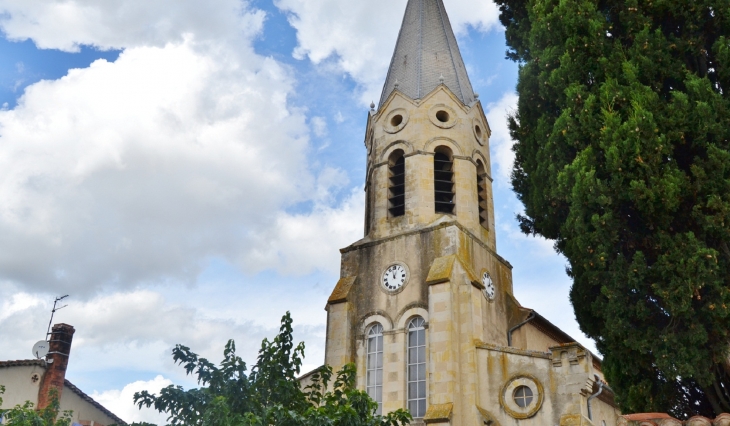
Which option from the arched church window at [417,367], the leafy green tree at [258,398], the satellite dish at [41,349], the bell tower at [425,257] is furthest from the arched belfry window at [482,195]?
the satellite dish at [41,349]

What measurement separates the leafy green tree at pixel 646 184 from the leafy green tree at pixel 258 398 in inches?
231

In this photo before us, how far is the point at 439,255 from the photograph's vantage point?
22516mm

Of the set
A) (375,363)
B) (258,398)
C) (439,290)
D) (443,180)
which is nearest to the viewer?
(258,398)

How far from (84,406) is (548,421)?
14728 mm

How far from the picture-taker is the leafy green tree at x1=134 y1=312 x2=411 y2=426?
1088cm

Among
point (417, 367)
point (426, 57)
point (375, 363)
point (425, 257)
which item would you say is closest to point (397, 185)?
point (425, 257)

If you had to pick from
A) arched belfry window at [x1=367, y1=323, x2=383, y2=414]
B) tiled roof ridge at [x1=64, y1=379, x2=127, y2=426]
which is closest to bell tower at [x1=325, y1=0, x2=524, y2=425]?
arched belfry window at [x1=367, y1=323, x2=383, y2=414]

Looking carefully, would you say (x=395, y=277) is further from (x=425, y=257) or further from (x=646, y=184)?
(x=646, y=184)

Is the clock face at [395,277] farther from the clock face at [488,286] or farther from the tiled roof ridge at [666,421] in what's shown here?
the tiled roof ridge at [666,421]

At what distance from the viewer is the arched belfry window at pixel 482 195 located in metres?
25.5

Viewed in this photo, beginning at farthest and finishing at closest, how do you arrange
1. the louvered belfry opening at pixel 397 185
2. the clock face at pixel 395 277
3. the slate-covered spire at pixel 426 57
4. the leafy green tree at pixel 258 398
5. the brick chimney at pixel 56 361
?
the slate-covered spire at pixel 426 57, the louvered belfry opening at pixel 397 185, the clock face at pixel 395 277, the brick chimney at pixel 56 361, the leafy green tree at pixel 258 398

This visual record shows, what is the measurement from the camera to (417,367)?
21125mm

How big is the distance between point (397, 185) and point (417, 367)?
7.06m

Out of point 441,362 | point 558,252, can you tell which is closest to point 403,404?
point 441,362
